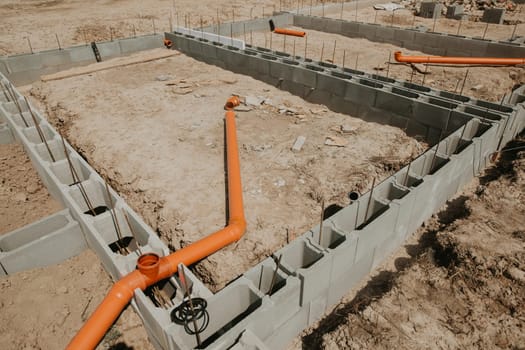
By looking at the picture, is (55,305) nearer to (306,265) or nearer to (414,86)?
(306,265)

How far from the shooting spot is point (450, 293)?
13.7ft

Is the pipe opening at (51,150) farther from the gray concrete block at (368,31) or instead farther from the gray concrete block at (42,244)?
the gray concrete block at (368,31)

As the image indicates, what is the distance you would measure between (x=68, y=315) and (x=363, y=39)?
1492 cm

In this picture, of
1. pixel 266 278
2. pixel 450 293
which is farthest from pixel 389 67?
pixel 266 278

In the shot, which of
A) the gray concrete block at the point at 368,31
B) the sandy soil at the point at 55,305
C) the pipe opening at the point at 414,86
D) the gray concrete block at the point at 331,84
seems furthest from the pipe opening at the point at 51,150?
the gray concrete block at the point at 368,31

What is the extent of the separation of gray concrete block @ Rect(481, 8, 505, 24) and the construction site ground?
8.33 metres

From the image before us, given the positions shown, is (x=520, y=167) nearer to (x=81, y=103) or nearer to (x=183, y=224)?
(x=183, y=224)

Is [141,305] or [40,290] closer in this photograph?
[141,305]

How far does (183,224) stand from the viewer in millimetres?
5281

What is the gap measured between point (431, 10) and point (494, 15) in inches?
118

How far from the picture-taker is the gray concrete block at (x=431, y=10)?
18413mm

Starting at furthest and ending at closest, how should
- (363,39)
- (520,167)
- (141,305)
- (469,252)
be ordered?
(363,39)
(520,167)
(469,252)
(141,305)

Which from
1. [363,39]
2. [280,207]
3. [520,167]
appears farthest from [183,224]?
[363,39]

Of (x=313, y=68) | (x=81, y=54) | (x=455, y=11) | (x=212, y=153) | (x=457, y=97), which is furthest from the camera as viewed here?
(x=455, y=11)
